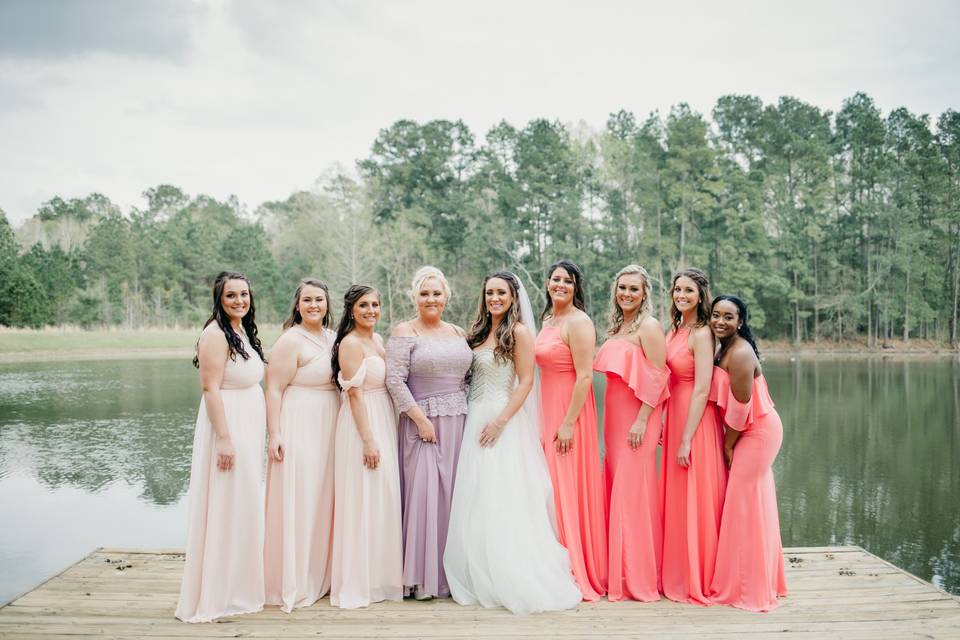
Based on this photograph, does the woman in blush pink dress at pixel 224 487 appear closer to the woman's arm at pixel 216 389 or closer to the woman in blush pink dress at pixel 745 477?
the woman's arm at pixel 216 389

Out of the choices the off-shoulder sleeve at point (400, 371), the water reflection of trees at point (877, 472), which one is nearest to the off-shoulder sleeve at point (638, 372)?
the off-shoulder sleeve at point (400, 371)

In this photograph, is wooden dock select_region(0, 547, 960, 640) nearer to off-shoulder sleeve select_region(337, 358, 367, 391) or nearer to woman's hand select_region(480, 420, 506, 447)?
woman's hand select_region(480, 420, 506, 447)

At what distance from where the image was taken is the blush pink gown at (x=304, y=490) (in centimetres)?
411

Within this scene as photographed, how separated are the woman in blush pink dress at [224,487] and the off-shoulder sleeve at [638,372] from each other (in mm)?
2344

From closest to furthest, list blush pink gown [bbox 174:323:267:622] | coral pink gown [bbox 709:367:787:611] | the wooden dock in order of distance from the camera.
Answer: the wooden dock < blush pink gown [bbox 174:323:267:622] < coral pink gown [bbox 709:367:787:611]

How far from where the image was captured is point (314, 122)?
173 feet

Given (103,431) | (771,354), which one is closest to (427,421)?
(103,431)

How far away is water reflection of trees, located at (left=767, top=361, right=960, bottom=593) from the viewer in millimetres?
8438

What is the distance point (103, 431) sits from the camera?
15.0 metres

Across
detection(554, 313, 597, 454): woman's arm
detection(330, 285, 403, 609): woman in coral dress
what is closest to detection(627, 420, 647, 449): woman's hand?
detection(554, 313, 597, 454): woman's arm

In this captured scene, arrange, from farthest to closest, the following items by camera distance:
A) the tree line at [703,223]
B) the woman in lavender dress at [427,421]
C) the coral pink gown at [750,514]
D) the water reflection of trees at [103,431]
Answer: the tree line at [703,223], the water reflection of trees at [103,431], the woman in lavender dress at [427,421], the coral pink gown at [750,514]

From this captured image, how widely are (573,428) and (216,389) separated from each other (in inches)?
91.4

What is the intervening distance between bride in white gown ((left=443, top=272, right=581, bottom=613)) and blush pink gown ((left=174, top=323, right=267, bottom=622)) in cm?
125

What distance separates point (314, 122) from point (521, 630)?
54160 mm
